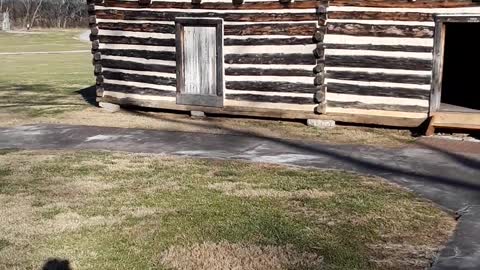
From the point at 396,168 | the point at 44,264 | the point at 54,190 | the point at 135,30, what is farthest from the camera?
the point at 135,30

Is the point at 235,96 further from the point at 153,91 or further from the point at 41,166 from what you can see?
the point at 41,166

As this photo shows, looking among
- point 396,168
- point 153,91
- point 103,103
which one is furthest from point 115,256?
point 103,103

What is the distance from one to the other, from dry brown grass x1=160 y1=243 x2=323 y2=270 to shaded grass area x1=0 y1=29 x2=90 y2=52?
3485cm

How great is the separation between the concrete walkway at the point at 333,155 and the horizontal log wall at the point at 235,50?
1.80 m

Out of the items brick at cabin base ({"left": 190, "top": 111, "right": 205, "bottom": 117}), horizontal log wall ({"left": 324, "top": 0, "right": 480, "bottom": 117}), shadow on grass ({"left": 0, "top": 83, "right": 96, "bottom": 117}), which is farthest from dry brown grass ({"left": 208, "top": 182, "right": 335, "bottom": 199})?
shadow on grass ({"left": 0, "top": 83, "right": 96, "bottom": 117})

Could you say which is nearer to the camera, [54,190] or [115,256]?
[115,256]

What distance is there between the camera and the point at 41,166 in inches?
341

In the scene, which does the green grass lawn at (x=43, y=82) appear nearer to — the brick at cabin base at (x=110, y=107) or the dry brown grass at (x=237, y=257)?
the brick at cabin base at (x=110, y=107)

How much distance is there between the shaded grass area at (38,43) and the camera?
38850 millimetres

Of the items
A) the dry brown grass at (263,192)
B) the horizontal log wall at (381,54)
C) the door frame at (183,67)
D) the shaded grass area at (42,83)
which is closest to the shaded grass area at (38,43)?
the shaded grass area at (42,83)

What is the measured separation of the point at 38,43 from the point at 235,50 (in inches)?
1418

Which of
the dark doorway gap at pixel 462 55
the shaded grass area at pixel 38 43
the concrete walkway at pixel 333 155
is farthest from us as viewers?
the shaded grass area at pixel 38 43

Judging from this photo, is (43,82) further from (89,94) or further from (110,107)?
(110,107)

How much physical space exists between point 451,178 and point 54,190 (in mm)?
5262
